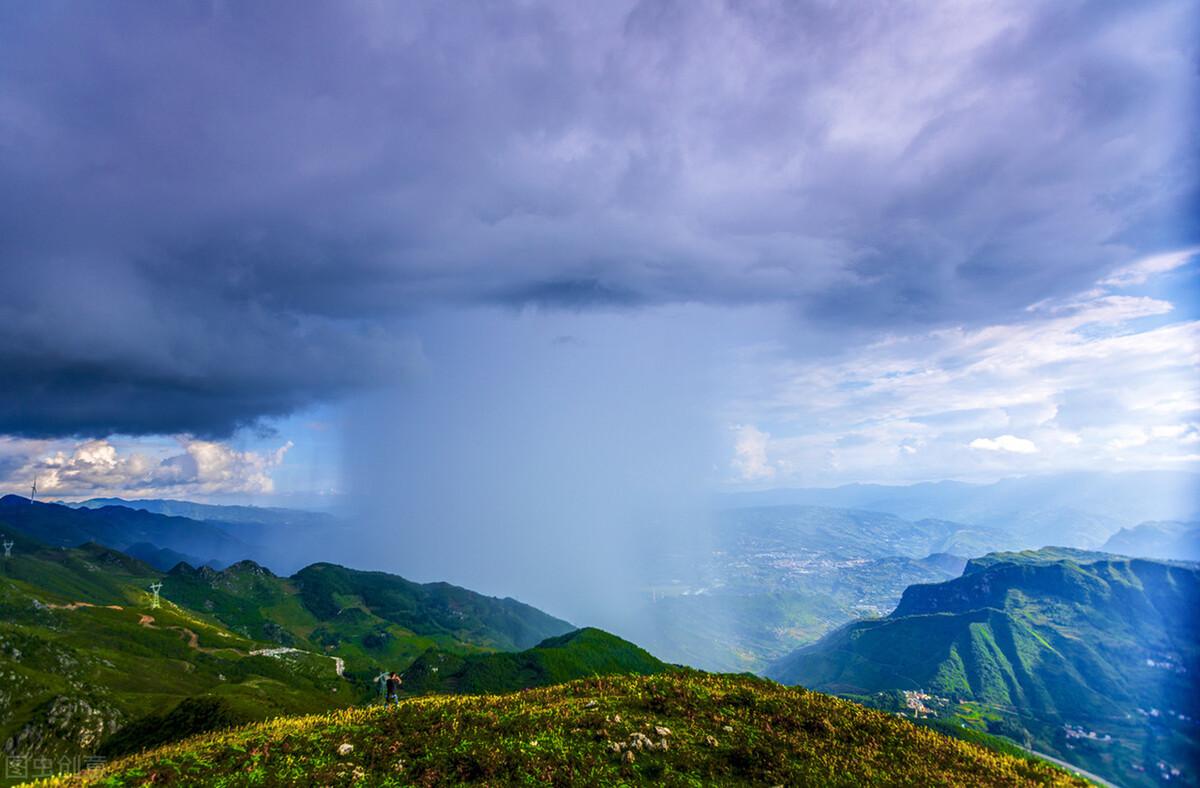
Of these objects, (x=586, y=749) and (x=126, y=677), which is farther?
(x=126, y=677)

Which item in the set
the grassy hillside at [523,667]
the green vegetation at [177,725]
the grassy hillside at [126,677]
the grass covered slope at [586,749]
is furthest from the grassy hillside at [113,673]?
the grass covered slope at [586,749]

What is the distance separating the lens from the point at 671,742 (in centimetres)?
2009

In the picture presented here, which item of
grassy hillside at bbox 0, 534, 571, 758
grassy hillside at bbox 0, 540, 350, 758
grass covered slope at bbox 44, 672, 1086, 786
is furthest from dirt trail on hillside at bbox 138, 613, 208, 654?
grass covered slope at bbox 44, 672, 1086, 786

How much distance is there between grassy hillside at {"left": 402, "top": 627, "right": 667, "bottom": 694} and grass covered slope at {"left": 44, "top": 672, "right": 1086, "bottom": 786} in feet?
380

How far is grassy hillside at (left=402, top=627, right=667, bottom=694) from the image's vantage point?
447 feet

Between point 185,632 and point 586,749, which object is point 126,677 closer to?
point 185,632

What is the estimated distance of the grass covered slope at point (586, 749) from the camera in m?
17.4

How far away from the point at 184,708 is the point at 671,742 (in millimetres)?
49025

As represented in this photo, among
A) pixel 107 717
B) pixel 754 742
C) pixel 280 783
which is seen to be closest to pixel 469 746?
pixel 280 783

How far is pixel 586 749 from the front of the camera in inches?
756

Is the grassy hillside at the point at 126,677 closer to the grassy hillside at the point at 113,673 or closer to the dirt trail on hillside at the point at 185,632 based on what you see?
the grassy hillside at the point at 113,673

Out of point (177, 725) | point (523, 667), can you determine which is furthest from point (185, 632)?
point (177, 725)

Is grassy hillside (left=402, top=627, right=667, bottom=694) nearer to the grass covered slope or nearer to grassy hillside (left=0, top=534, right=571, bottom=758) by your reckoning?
grassy hillside (left=0, top=534, right=571, bottom=758)

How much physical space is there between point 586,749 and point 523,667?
140023 millimetres
